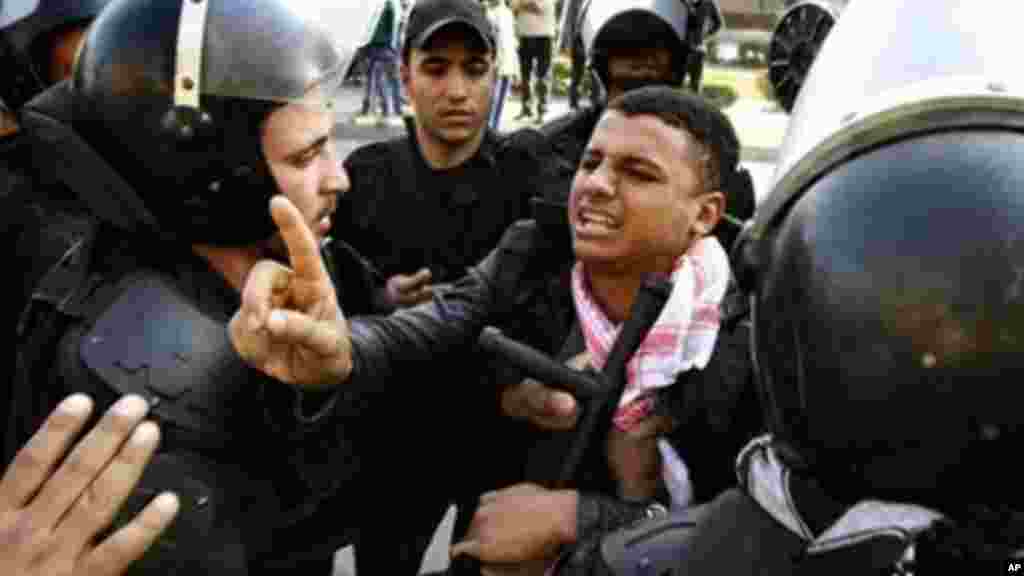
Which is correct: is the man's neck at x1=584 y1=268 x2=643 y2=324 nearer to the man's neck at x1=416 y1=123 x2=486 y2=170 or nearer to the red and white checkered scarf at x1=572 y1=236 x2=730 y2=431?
the red and white checkered scarf at x1=572 y1=236 x2=730 y2=431

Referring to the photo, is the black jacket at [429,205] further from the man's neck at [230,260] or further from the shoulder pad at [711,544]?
the shoulder pad at [711,544]

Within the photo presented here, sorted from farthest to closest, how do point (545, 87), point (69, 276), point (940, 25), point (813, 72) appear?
point (545, 87), point (69, 276), point (813, 72), point (940, 25)

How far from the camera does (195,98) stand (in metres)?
1.47

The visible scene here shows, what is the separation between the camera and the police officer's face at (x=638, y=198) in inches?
67.9

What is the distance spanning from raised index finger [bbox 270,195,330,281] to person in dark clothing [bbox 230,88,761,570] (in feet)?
0.04

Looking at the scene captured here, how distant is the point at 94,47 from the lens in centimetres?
152

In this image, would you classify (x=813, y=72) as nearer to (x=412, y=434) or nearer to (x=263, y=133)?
(x=263, y=133)

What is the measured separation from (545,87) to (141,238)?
33.0ft

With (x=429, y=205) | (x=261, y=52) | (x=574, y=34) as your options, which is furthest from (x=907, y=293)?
(x=574, y=34)

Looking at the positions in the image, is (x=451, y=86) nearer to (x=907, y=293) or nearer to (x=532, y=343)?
(x=532, y=343)

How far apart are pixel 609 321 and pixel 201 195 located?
2.16ft

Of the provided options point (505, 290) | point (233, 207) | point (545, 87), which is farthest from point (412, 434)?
point (545, 87)

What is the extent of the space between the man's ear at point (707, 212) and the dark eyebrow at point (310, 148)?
25.3 inches

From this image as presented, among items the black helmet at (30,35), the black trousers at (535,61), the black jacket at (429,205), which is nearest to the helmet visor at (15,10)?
the black helmet at (30,35)
